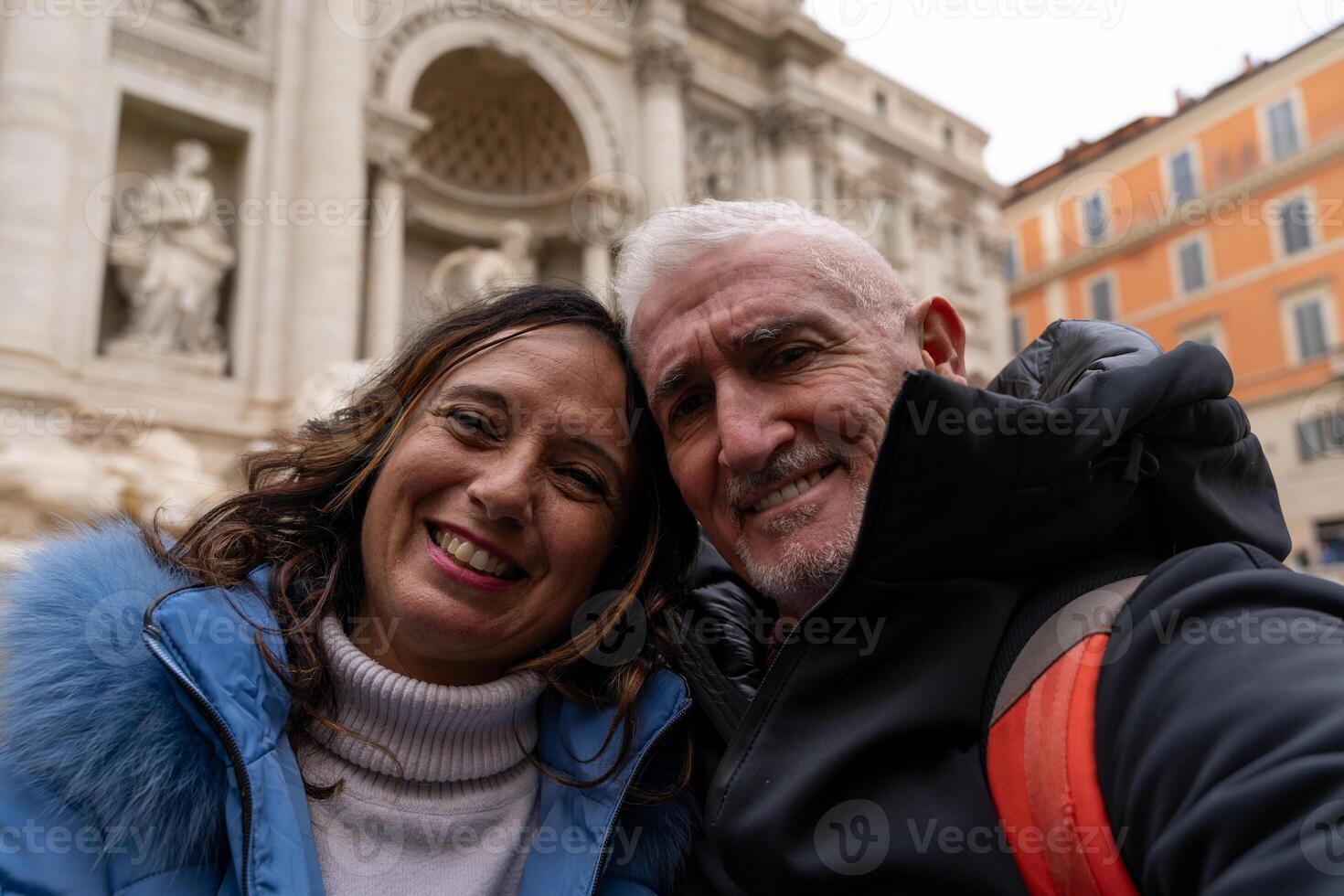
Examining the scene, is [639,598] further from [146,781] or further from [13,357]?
[13,357]

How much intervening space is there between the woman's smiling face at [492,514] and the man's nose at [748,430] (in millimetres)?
→ 306

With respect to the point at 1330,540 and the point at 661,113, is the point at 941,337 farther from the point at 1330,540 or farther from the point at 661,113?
the point at 1330,540

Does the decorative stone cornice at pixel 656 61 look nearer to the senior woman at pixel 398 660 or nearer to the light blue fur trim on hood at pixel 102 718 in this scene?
the senior woman at pixel 398 660

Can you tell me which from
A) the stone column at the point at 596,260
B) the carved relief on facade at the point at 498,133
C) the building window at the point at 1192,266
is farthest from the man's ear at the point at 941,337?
the building window at the point at 1192,266

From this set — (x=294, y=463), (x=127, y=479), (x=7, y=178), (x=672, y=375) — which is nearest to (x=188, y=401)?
(x=7, y=178)

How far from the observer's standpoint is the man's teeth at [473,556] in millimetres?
1914

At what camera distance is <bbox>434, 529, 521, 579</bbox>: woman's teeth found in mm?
1915

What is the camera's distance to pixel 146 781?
4.96 feet

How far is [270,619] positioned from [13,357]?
8476 millimetres

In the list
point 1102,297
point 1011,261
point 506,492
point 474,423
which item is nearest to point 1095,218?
point 1011,261

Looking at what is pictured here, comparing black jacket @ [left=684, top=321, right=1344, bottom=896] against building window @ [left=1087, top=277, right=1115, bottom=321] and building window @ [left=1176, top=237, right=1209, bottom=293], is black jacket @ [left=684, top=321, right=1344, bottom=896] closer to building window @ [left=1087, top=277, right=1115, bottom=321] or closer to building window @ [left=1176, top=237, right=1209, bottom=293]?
building window @ [left=1176, top=237, right=1209, bottom=293]

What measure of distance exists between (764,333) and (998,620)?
2.55 feet

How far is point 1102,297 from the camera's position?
27.5m

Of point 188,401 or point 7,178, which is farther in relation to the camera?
point 188,401
